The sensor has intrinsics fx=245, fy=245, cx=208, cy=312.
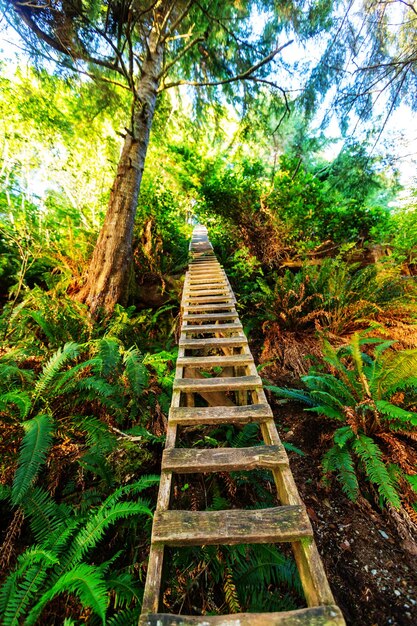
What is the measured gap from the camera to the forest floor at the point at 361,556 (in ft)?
4.60

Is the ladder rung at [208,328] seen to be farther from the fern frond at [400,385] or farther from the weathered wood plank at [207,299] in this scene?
the fern frond at [400,385]

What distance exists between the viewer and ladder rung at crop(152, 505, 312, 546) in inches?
44.9

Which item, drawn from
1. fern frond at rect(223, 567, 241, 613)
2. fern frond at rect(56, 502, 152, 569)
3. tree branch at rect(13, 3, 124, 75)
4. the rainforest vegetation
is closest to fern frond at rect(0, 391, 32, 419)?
the rainforest vegetation

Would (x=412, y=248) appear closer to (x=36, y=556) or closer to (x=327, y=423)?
(x=327, y=423)

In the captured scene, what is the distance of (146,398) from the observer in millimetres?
2805

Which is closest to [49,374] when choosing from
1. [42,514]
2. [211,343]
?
[42,514]

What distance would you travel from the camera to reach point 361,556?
5.43 ft

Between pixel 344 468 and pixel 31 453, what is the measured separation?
227 centimetres

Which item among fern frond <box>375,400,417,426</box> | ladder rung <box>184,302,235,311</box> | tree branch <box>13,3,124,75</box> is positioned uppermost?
tree branch <box>13,3,124,75</box>

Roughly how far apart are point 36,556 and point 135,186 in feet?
15.1

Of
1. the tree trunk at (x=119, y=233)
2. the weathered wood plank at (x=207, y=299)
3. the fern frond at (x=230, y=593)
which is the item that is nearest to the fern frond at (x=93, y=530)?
the fern frond at (x=230, y=593)

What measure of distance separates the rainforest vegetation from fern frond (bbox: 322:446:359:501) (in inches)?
0.9

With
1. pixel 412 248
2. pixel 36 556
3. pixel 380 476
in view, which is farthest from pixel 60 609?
pixel 412 248

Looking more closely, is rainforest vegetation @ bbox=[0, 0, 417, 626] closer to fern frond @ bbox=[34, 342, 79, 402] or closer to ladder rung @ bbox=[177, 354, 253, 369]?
fern frond @ bbox=[34, 342, 79, 402]
